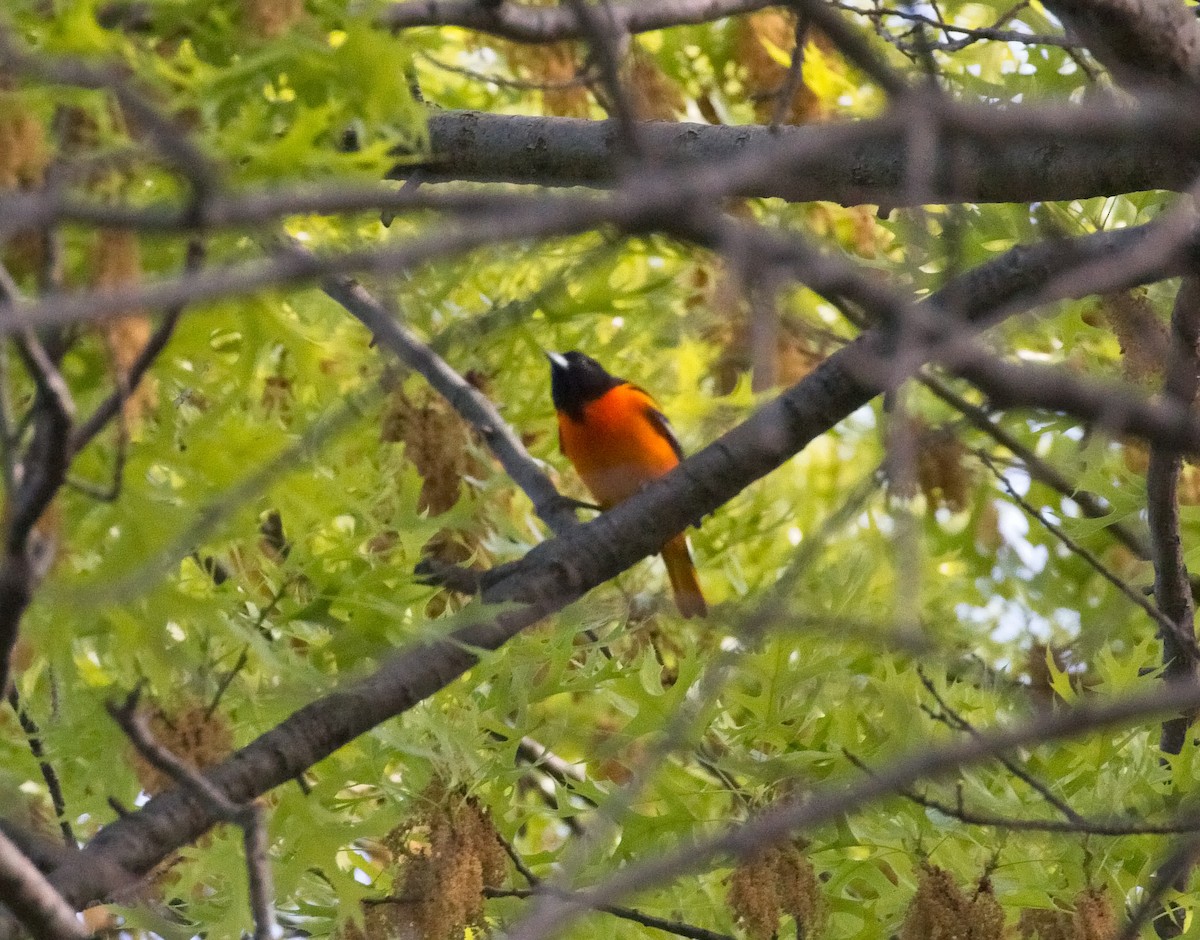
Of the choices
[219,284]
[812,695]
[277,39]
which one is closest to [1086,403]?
[219,284]

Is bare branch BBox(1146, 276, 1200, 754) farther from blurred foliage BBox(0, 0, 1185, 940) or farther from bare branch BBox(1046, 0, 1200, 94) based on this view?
bare branch BBox(1046, 0, 1200, 94)

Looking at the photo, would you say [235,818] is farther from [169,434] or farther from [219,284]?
[219,284]

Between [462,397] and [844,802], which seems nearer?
[844,802]

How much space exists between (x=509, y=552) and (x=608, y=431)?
209cm

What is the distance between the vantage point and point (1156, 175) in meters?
2.98

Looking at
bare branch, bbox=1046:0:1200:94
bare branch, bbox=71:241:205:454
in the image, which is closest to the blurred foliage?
bare branch, bbox=71:241:205:454

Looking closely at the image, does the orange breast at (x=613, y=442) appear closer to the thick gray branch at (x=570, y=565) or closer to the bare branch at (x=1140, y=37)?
the thick gray branch at (x=570, y=565)

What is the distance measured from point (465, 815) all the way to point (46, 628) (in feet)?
3.30

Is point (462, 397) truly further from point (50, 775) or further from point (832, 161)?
point (50, 775)

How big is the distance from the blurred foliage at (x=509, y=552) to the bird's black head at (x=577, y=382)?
0.76 feet

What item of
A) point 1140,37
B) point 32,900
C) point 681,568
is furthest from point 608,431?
point 32,900

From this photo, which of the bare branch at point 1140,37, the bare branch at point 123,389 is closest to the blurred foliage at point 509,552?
the bare branch at point 123,389

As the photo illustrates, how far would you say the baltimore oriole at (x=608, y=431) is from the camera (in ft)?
20.1

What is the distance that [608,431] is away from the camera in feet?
20.7
